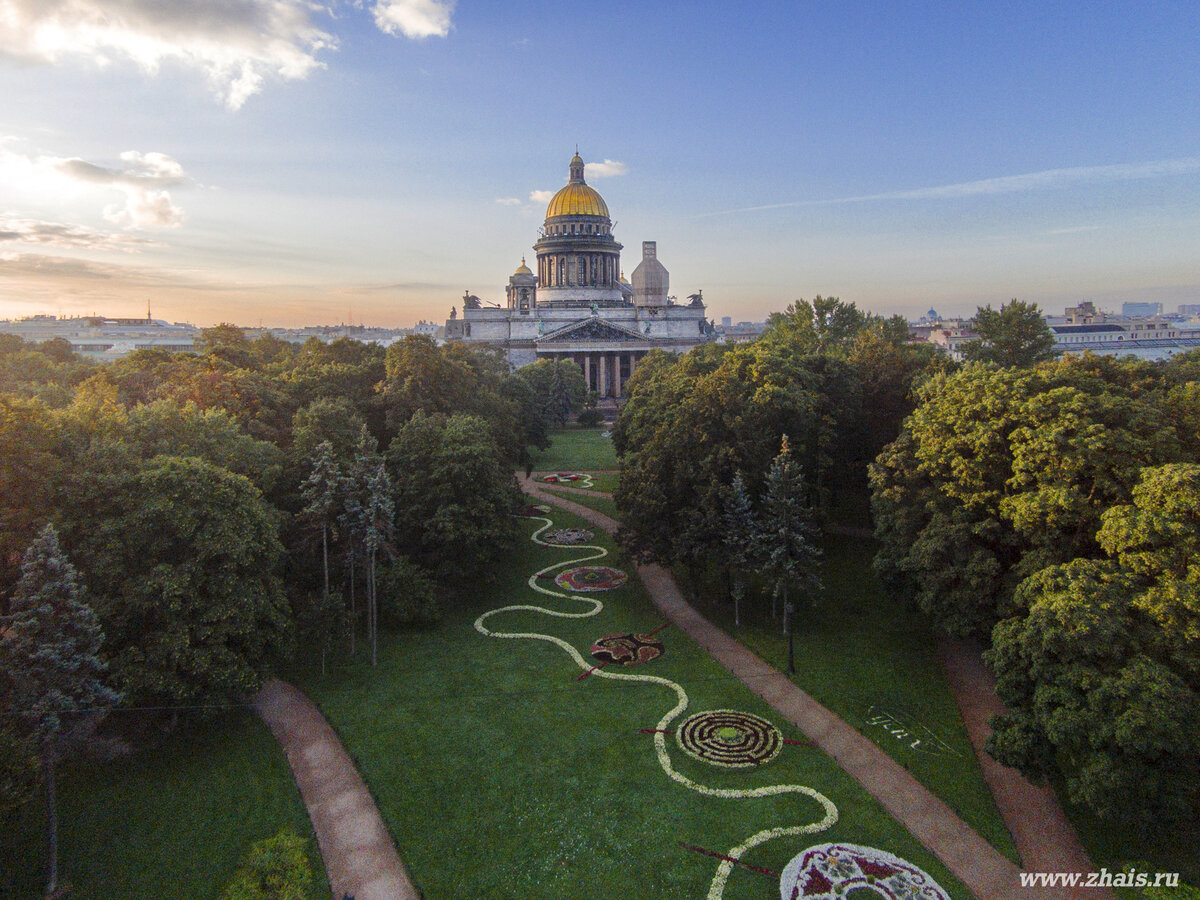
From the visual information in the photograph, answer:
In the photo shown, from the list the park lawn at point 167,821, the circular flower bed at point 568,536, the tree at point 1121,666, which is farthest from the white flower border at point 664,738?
the park lawn at point 167,821

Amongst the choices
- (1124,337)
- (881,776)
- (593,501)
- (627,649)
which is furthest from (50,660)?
(1124,337)

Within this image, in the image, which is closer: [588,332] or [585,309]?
[588,332]

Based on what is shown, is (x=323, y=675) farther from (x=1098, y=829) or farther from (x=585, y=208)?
(x=585, y=208)

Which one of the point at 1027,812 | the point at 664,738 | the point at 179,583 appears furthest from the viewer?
the point at 664,738

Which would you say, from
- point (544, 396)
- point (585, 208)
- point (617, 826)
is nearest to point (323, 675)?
point (617, 826)

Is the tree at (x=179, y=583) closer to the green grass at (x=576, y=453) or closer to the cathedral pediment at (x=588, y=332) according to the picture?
the green grass at (x=576, y=453)

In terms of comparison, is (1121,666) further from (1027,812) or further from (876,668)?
(876,668)
